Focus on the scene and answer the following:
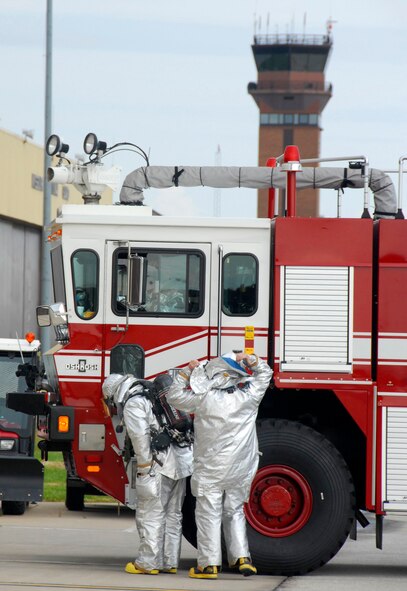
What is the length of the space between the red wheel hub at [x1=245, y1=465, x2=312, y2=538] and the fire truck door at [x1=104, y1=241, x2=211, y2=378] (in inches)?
50.7

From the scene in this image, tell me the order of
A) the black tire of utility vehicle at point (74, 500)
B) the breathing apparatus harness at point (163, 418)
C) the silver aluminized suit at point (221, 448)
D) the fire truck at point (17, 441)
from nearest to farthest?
the silver aluminized suit at point (221, 448) → the breathing apparatus harness at point (163, 418) → the fire truck at point (17, 441) → the black tire of utility vehicle at point (74, 500)

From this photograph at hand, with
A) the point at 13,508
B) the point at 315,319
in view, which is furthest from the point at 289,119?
the point at 315,319

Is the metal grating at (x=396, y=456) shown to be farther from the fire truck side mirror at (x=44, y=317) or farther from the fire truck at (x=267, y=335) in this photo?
the fire truck side mirror at (x=44, y=317)

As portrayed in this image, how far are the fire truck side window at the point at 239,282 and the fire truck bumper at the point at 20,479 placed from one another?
3.50 meters

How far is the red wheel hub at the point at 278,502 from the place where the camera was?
11836 mm

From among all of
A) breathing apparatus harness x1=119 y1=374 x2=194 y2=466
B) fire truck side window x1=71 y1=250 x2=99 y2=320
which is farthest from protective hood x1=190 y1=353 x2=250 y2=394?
fire truck side window x1=71 y1=250 x2=99 y2=320

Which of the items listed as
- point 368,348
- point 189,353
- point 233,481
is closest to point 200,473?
point 233,481

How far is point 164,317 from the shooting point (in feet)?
39.4

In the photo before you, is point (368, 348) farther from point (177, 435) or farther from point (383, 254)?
point (177, 435)

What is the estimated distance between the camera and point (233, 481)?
11414 millimetres

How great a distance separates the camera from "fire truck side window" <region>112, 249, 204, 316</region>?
12000mm

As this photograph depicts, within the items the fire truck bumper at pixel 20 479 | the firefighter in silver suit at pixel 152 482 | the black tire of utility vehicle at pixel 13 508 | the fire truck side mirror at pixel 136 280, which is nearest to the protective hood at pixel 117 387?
the firefighter in silver suit at pixel 152 482

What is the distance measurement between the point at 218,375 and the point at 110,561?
2.72 m

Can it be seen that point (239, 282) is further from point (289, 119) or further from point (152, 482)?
point (289, 119)
